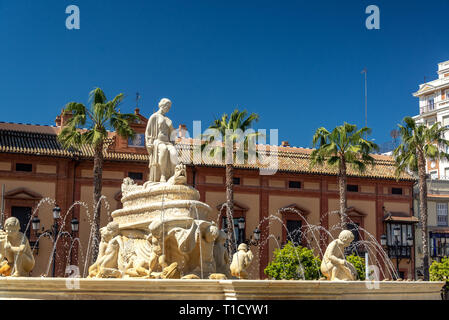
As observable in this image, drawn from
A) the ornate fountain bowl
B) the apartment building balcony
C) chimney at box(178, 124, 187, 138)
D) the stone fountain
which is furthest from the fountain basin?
the apartment building balcony

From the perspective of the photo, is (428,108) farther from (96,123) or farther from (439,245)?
(96,123)

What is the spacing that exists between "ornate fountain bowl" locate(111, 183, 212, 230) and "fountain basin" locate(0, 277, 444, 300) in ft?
10.1

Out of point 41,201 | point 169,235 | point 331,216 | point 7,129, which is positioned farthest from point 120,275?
point 331,216

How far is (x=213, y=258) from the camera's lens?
13703mm

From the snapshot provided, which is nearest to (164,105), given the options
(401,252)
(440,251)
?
(401,252)

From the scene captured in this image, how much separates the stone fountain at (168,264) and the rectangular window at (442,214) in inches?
1355

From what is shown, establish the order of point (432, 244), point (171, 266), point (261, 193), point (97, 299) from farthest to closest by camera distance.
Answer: point (432, 244) → point (261, 193) → point (171, 266) → point (97, 299)

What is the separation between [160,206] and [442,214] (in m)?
36.3

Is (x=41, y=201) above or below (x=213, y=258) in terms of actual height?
above

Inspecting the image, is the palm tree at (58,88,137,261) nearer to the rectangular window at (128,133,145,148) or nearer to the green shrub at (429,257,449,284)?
the rectangular window at (128,133,145,148)

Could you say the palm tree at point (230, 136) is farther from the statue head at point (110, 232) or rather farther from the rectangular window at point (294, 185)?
the statue head at point (110, 232)

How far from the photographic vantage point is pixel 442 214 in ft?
152

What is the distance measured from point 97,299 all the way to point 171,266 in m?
2.46

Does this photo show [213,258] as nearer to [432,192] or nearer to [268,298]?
[268,298]
